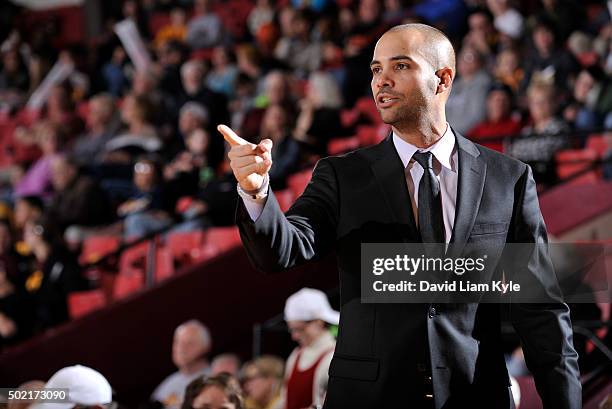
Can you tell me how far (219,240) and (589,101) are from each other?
2.74 m

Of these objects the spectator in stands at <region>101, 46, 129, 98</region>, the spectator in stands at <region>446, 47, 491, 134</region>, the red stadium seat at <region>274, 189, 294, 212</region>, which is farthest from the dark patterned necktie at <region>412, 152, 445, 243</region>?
the spectator in stands at <region>101, 46, 129, 98</region>

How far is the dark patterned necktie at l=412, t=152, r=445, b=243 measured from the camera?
7.59 ft

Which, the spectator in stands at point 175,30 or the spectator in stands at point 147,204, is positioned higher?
the spectator in stands at point 175,30

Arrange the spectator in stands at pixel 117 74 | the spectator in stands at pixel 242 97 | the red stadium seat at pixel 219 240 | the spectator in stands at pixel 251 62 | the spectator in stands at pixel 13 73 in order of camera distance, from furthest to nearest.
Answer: the spectator in stands at pixel 13 73
the spectator in stands at pixel 117 74
the spectator in stands at pixel 251 62
the spectator in stands at pixel 242 97
the red stadium seat at pixel 219 240

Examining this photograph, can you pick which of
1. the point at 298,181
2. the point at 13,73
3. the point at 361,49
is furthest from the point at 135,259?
the point at 13,73

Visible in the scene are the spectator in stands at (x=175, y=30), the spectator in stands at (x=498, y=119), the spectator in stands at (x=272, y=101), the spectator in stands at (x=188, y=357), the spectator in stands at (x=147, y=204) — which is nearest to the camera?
the spectator in stands at (x=188, y=357)

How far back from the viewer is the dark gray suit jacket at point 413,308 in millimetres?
2248

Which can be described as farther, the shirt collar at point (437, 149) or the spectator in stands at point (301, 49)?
the spectator in stands at point (301, 49)

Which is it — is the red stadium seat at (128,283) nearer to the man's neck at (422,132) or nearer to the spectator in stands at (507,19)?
the spectator in stands at (507,19)

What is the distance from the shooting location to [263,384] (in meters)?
5.66

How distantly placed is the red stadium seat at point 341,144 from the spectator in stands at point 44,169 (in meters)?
2.84

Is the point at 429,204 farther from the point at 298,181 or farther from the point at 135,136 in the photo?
the point at 135,136

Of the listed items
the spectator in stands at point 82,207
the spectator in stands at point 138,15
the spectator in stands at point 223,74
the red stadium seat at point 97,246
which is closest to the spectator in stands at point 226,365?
the red stadium seat at point 97,246

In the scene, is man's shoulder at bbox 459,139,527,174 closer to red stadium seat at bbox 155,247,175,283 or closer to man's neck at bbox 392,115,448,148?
man's neck at bbox 392,115,448,148
